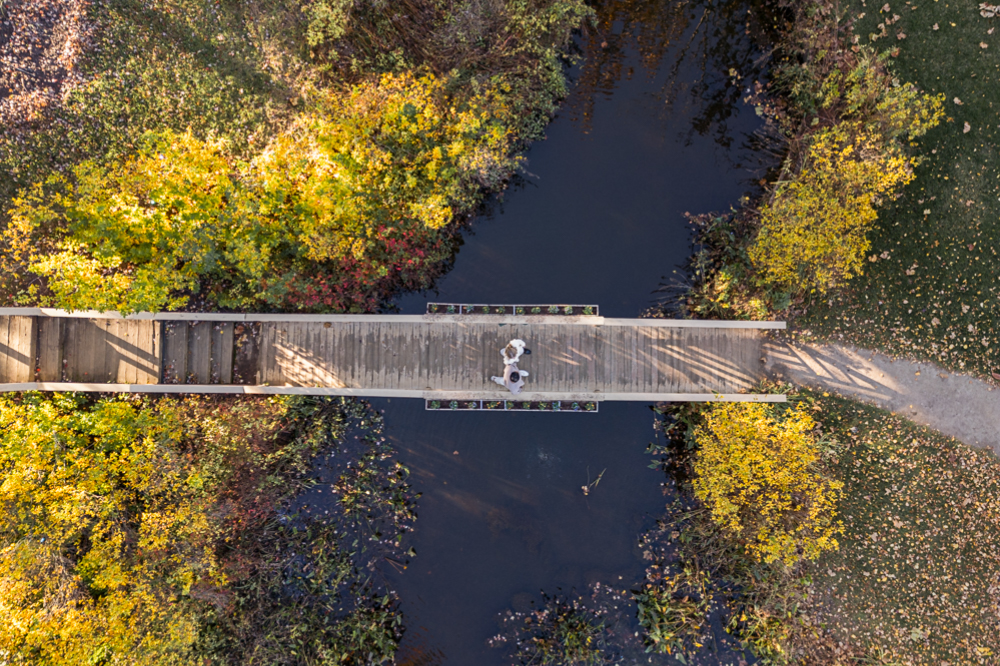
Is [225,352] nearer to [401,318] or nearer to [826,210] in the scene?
[401,318]

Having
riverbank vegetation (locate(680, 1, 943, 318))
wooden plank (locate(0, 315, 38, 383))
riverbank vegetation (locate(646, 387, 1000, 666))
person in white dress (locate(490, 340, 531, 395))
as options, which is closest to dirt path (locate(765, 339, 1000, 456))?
riverbank vegetation (locate(646, 387, 1000, 666))

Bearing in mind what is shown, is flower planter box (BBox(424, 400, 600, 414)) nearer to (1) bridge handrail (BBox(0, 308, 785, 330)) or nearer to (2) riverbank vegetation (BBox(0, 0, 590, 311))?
(1) bridge handrail (BBox(0, 308, 785, 330))

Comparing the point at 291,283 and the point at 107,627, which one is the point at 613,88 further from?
the point at 107,627

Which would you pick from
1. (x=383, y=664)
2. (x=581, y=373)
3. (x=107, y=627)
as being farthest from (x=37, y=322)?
(x=581, y=373)

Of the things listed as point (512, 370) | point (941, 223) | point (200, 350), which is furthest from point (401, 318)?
point (941, 223)

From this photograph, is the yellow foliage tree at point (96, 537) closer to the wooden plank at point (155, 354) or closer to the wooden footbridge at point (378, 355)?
the wooden plank at point (155, 354)

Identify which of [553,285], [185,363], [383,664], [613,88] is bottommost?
[383,664]

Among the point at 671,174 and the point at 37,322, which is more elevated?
the point at 671,174
